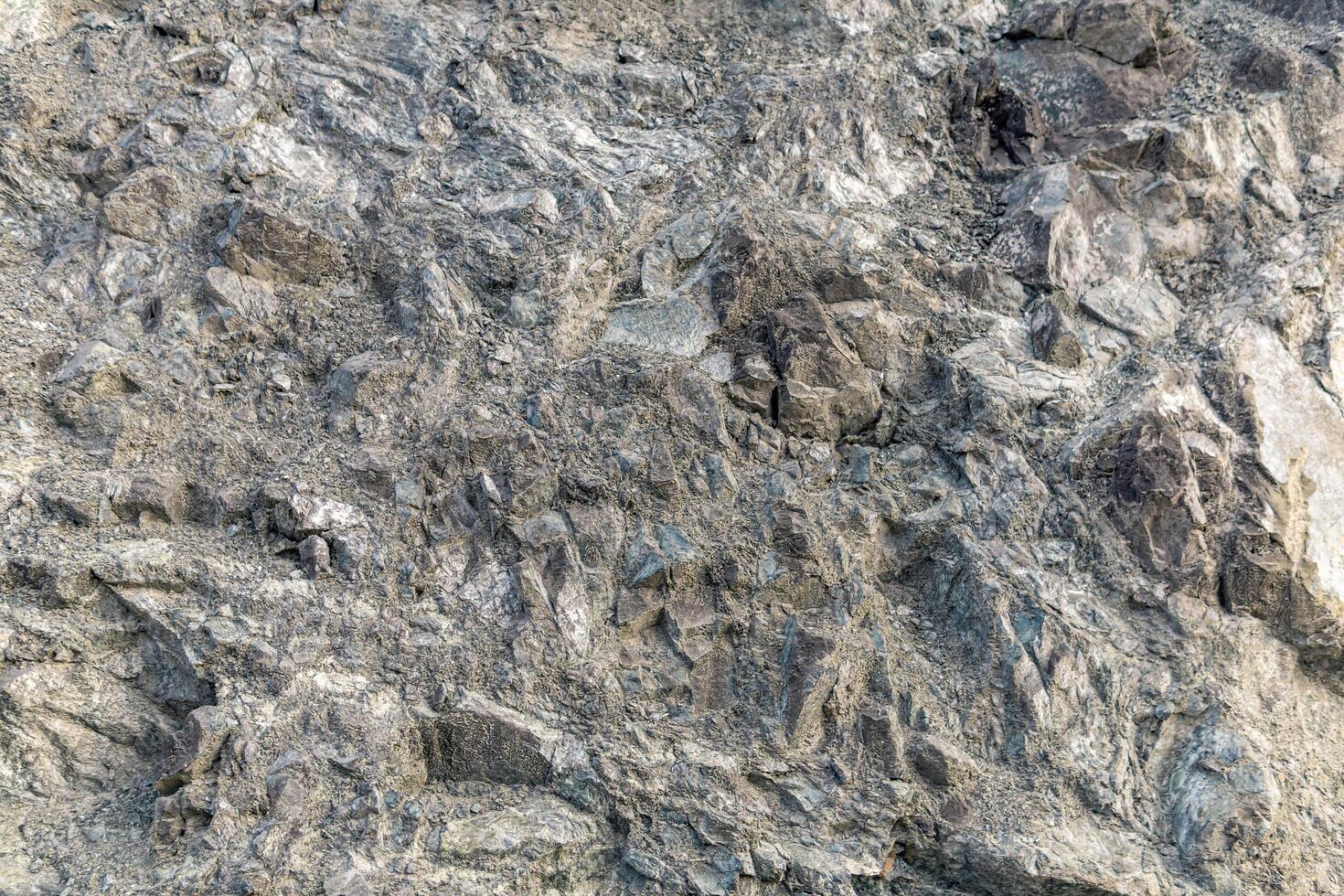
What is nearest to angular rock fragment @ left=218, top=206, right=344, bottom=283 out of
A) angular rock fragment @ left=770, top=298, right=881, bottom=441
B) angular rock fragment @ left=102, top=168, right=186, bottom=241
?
angular rock fragment @ left=102, top=168, right=186, bottom=241

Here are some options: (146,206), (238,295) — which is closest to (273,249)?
(238,295)

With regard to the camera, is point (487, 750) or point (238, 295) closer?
point (487, 750)

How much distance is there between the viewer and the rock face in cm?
487

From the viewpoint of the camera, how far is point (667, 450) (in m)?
5.85

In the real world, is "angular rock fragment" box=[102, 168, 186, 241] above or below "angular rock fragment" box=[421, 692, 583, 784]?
above

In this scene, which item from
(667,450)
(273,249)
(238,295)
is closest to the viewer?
(667,450)

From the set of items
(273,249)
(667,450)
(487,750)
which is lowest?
(487,750)

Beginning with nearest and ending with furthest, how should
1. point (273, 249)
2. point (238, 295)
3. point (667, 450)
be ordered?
point (667, 450), point (238, 295), point (273, 249)

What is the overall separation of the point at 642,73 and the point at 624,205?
139 cm

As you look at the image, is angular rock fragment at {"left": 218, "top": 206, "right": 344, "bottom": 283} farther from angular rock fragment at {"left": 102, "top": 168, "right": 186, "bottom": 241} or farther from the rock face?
angular rock fragment at {"left": 102, "top": 168, "right": 186, "bottom": 241}

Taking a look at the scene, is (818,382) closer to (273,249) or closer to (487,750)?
(487,750)

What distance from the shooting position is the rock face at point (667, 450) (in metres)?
4.87

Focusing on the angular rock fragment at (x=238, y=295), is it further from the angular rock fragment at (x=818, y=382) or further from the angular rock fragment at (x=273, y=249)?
the angular rock fragment at (x=818, y=382)

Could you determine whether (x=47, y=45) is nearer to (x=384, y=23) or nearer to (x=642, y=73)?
(x=384, y=23)
